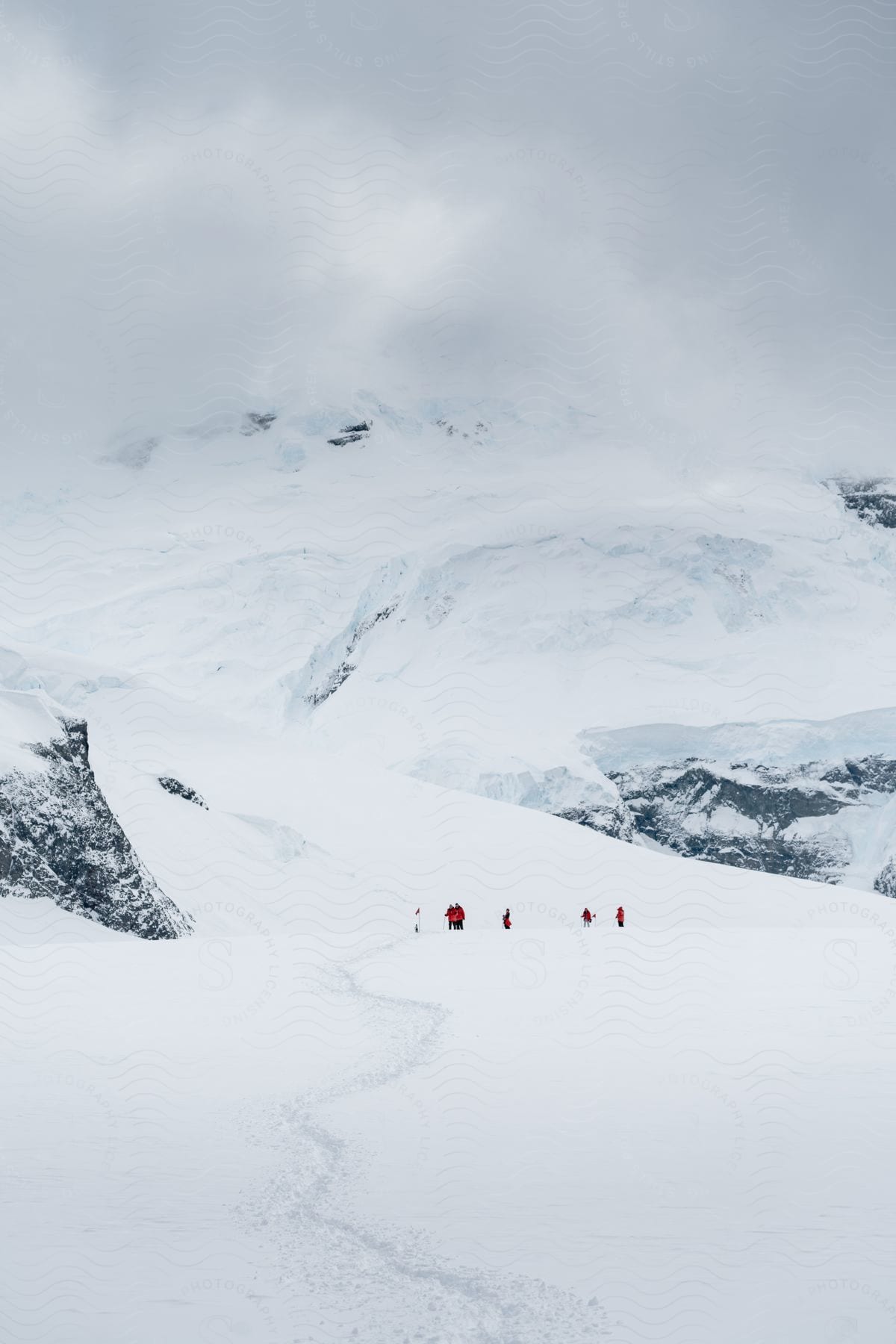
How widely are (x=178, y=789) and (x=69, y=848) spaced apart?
13.7 m

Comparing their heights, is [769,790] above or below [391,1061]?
above

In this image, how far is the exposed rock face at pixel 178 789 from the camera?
40594 millimetres

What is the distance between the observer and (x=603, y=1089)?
11.4m

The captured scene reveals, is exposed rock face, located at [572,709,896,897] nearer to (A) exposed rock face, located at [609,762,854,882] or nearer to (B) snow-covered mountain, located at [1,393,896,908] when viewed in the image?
(A) exposed rock face, located at [609,762,854,882]

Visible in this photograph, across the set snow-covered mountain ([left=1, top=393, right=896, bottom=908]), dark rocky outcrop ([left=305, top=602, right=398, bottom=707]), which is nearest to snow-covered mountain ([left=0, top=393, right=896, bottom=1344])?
snow-covered mountain ([left=1, top=393, right=896, bottom=908])

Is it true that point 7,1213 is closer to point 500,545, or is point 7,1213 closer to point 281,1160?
point 281,1160

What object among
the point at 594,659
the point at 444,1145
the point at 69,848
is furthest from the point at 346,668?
the point at 444,1145

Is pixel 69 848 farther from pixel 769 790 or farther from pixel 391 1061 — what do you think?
pixel 769 790

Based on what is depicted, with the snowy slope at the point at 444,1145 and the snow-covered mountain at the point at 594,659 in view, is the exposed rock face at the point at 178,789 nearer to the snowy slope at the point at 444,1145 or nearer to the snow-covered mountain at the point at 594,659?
the snowy slope at the point at 444,1145

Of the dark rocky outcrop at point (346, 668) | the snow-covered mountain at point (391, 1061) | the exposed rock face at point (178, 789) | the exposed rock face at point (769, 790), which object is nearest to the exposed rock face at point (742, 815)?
the exposed rock face at point (769, 790)

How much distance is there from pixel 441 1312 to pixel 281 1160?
2731 mm

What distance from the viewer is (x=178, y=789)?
40.9m

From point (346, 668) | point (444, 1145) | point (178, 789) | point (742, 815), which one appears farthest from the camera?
point (346, 668)

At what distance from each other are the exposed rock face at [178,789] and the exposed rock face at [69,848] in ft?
37.2
